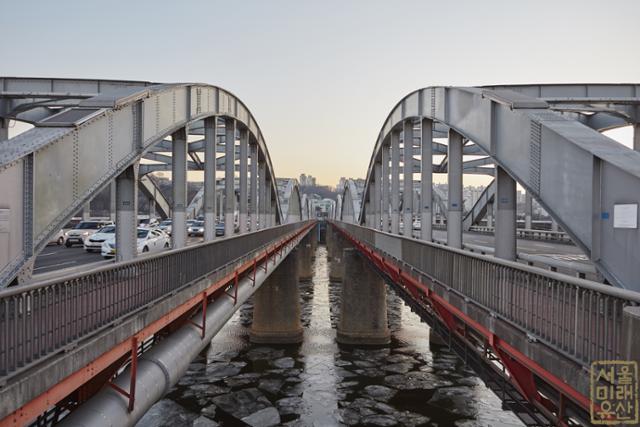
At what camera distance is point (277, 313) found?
31.8 metres

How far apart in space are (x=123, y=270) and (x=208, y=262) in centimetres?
457

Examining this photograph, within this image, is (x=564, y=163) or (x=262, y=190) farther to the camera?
(x=262, y=190)

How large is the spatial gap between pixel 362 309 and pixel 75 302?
26.2 metres

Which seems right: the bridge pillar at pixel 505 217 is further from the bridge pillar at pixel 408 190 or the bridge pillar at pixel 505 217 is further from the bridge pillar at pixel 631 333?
the bridge pillar at pixel 408 190

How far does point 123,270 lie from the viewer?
26.0ft

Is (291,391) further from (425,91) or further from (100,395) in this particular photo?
(100,395)

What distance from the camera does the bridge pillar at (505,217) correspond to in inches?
533

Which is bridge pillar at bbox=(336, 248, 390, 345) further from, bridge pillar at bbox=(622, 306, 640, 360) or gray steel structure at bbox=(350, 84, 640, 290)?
bridge pillar at bbox=(622, 306, 640, 360)

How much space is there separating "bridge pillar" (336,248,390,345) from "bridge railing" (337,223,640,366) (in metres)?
20.2

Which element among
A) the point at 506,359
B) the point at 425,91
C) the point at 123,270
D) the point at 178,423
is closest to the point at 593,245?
the point at 506,359

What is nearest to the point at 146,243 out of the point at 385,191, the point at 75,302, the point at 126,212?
the point at 126,212

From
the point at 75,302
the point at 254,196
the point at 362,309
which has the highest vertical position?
the point at 254,196

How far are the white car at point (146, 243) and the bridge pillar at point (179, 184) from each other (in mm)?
6132

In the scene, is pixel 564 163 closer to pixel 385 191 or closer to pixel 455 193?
pixel 455 193
